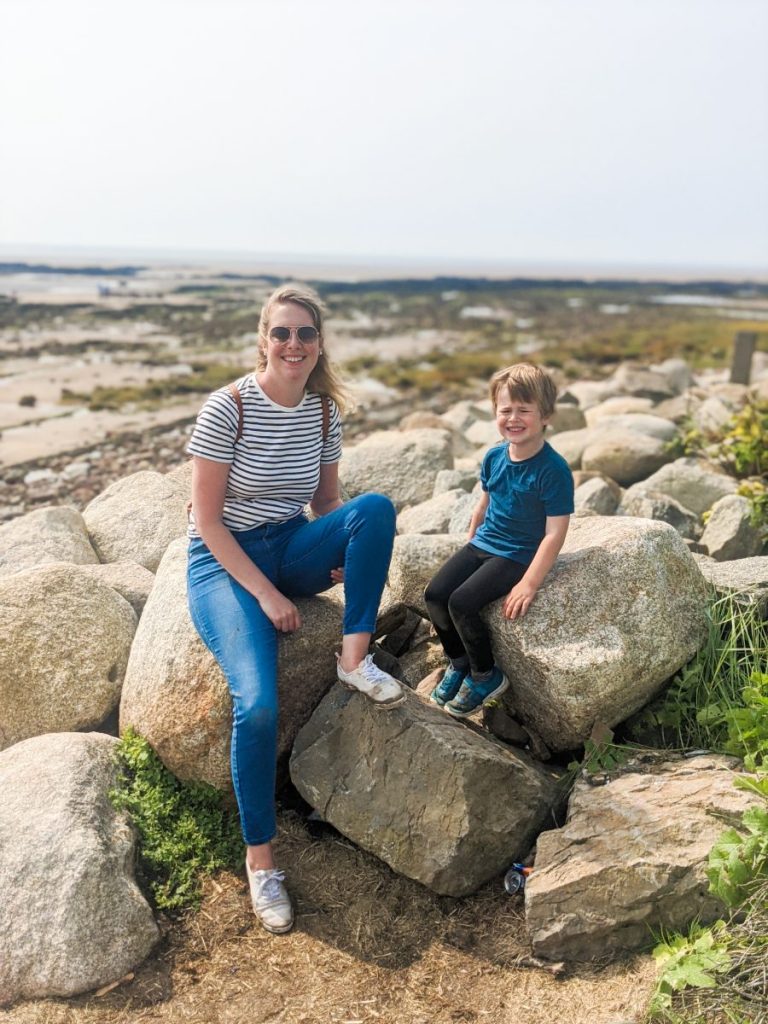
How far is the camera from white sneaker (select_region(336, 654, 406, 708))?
4555 mm

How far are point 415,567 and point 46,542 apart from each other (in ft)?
10.4

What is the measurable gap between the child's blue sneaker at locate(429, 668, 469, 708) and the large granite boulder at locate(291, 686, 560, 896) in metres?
0.31

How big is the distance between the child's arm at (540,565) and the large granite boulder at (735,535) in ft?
9.85

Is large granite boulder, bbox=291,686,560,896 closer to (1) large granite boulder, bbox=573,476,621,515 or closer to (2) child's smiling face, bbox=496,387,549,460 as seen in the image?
(2) child's smiling face, bbox=496,387,549,460

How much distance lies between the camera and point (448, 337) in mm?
49344

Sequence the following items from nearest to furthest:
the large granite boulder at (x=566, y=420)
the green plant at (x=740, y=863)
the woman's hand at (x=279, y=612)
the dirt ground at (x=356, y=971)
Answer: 1. the green plant at (x=740, y=863)
2. the dirt ground at (x=356, y=971)
3. the woman's hand at (x=279, y=612)
4. the large granite boulder at (x=566, y=420)

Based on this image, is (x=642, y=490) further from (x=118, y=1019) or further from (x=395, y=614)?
(x=118, y=1019)

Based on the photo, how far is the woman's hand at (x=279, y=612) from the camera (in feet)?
14.6

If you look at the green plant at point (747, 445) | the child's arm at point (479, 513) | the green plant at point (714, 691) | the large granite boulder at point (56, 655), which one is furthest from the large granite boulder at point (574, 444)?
the large granite boulder at point (56, 655)

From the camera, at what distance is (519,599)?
15.6 ft

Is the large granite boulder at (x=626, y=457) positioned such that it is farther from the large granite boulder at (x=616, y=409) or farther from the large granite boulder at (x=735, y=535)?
the large granite boulder at (x=616, y=409)

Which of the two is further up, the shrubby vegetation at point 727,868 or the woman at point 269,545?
the woman at point 269,545

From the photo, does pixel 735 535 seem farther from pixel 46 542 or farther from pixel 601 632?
pixel 46 542

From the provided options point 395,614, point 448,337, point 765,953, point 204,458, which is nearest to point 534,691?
point 395,614
